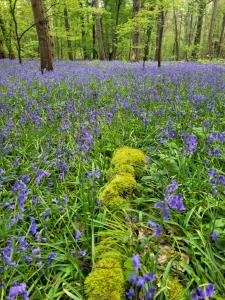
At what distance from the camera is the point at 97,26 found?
17.2m

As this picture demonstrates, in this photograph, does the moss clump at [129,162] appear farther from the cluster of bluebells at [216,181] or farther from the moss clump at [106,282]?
the moss clump at [106,282]

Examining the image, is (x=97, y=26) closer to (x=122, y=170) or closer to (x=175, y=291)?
(x=122, y=170)

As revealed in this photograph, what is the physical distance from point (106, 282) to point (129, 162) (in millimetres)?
1673

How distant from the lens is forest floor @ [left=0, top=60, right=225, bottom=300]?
5.37 ft

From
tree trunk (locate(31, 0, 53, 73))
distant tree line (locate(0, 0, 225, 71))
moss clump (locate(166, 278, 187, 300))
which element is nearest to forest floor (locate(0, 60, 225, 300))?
moss clump (locate(166, 278, 187, 300))

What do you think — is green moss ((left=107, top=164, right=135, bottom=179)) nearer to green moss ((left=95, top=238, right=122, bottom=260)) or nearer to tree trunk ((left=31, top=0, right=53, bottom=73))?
green moss ((left=95, top=238, right=122, bottom=260))

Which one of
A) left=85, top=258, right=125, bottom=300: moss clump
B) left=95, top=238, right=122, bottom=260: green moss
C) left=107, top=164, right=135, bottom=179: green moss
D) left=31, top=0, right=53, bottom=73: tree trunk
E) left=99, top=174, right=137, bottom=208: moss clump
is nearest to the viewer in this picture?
left=85, top=258, right=125, bottom=300: moss clump

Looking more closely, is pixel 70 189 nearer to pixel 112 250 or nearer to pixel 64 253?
pixel 64 253

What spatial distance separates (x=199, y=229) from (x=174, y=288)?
743mm

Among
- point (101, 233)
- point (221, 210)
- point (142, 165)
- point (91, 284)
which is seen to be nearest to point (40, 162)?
point (142, 165)

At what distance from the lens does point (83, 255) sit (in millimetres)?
1852

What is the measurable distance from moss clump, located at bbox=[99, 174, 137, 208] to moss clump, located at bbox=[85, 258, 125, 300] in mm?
756

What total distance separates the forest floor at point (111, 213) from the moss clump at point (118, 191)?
0.02 meters

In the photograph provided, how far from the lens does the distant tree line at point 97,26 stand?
32.1 ft
